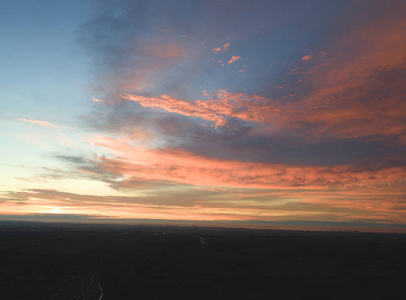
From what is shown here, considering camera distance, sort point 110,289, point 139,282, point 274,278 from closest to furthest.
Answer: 1. point 110,289
2. point 139,282
3. point 274,278

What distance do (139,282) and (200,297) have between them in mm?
14341

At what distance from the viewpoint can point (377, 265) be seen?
2965 inches

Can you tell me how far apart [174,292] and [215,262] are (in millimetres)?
32713

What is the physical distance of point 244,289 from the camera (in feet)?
157

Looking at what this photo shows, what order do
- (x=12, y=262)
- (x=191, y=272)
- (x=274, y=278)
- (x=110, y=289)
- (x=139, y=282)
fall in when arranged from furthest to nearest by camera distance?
1. (x=12, y=262)
2. (x=191, y=272)
3. (x=274, y=278)
4. (x=139, y=282)
5. (x=110, y=289)

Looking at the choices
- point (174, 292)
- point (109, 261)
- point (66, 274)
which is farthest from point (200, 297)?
point (109, 261)

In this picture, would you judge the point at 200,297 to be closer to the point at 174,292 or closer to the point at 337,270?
the point at 174,292

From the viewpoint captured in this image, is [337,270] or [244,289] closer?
[244,289]

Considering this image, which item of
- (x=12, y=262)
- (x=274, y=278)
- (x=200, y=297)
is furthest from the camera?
(x=12, y=262)

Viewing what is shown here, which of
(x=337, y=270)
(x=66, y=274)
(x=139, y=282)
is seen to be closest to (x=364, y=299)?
(x=337, y=270)

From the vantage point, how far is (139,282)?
5041cm

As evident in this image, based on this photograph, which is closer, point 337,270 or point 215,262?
point 337,270

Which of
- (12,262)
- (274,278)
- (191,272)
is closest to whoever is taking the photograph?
(274,278)

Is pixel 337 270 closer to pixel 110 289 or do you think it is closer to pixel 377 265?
pixel 377 265
